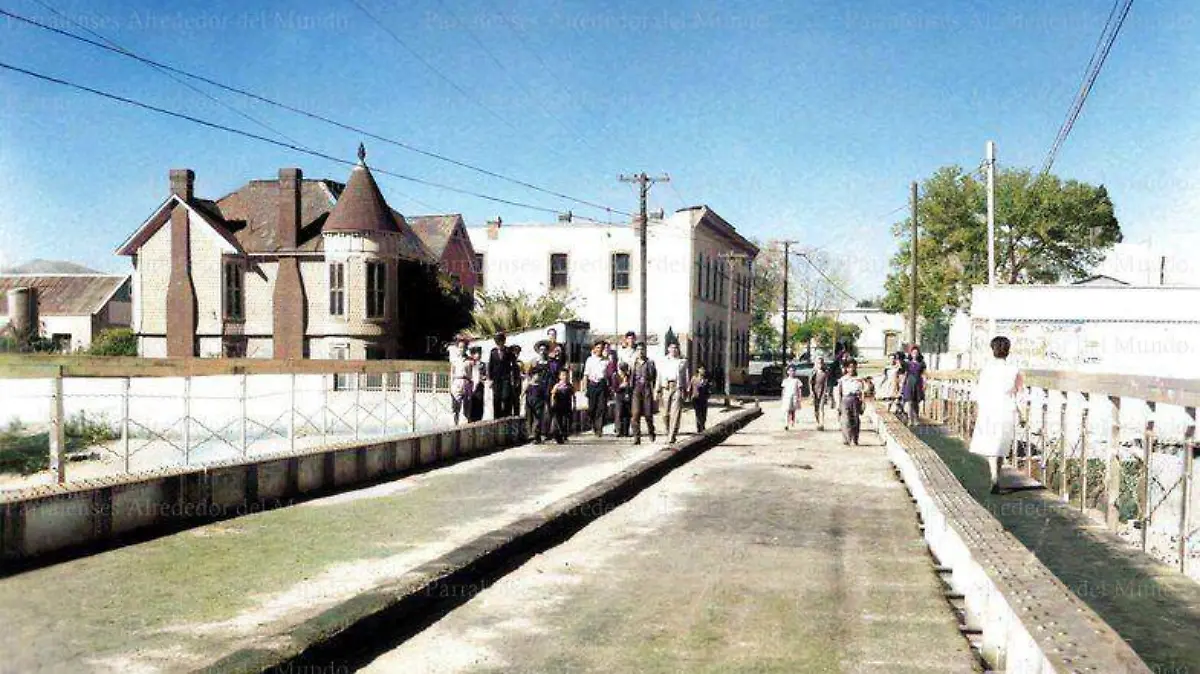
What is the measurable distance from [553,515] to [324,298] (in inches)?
1284

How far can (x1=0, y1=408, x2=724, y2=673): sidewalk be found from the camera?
16.2 ft

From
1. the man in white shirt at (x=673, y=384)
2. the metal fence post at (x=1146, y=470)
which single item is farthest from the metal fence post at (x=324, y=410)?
the metal fence post at (x=1146, y=470)

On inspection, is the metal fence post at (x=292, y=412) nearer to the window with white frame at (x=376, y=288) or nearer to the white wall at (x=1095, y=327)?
the window with white frame at (x=376, y=288)

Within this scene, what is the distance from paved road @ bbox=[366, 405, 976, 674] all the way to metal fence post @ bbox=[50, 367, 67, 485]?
4440mm

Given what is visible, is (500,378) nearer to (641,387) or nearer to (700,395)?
(641,387)

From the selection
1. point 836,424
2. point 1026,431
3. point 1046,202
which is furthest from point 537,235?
point 1026,431

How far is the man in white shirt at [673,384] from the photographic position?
1706 centimetres

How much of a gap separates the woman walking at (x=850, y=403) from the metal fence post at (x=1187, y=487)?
11.7 m

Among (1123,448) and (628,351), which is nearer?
(1123,448)

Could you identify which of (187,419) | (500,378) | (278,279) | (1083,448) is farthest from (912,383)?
(278,279)

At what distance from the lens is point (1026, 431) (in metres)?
12.7

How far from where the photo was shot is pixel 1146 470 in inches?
304

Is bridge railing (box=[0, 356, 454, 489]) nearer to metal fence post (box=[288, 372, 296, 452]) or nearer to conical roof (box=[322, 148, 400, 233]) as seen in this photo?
metal fence post (box=[288, 372, 296, 452])

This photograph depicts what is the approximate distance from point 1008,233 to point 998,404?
5349 centimetres
